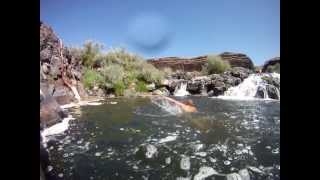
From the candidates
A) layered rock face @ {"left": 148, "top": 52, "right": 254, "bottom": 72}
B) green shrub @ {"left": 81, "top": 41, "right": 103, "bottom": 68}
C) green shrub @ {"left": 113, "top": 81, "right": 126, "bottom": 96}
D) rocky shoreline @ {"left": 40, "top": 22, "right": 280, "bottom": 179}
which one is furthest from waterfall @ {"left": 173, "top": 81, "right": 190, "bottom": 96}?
green shrub @ {"left": 81, "top": 41, "right": 103, "bottom": 68}

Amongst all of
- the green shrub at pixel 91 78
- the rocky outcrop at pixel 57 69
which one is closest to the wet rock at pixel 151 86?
the green shrub at pixel 91 78

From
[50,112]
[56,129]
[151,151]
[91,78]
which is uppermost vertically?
[91,78]

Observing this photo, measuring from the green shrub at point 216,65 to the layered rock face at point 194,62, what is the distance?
3 centimetres

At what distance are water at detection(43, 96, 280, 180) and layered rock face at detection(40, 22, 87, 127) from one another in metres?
0.12

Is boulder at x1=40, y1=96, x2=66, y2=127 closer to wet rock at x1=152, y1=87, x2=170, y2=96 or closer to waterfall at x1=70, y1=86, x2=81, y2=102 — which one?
waterfall at x1=70, y1=86, x2=81, y2=102

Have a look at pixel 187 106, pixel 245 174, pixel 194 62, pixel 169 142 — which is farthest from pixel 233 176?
pixel 194 62

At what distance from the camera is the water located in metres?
1.87

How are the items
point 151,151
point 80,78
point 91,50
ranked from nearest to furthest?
point 151,151 → point 91,50 → point 80,78

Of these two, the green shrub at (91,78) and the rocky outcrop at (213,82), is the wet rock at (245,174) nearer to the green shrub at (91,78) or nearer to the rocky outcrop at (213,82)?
the rocky outcrop at (213,82)

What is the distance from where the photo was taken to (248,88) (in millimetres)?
2119

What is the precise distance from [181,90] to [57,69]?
0.88 meters

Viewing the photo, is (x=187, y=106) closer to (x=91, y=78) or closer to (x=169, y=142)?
(x=169, y=142)
